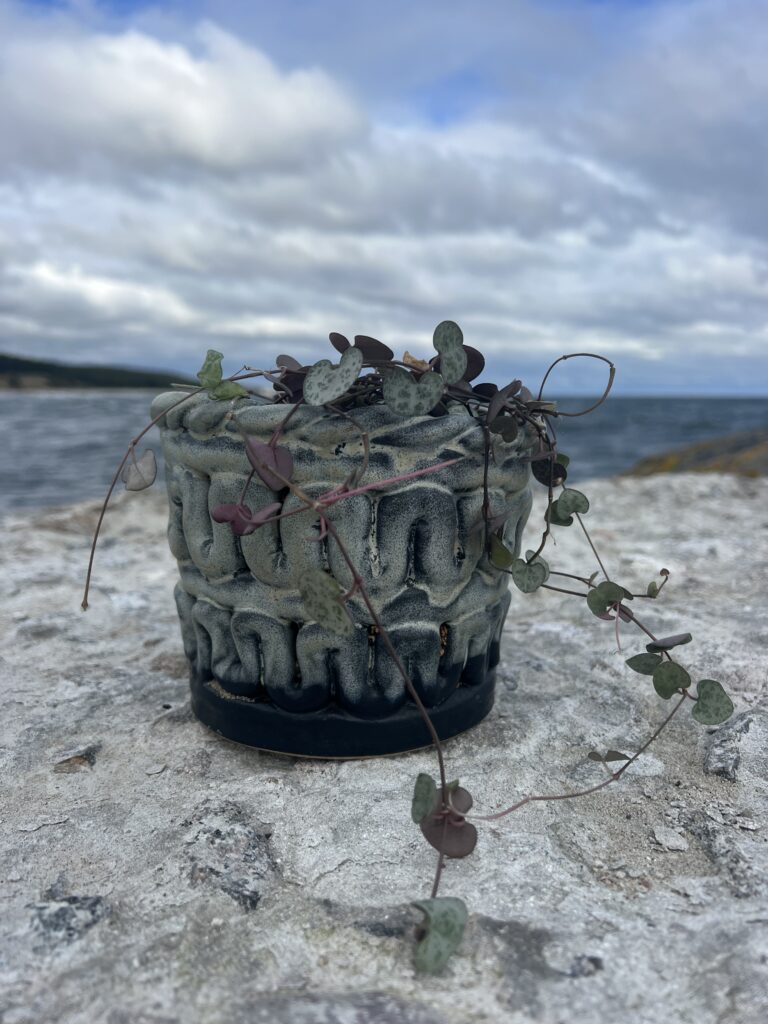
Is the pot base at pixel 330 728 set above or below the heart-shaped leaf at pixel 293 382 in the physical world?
below

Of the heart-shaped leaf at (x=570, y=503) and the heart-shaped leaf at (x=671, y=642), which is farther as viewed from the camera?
the heart-shaped leaf at (x=570, y=503)

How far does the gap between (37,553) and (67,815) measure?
83.0 inches

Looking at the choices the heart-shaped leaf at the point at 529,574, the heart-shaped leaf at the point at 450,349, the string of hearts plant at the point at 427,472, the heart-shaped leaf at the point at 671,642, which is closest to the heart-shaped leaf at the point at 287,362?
the string of hearts plant at the point at 427,472

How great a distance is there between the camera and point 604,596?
1596 mm

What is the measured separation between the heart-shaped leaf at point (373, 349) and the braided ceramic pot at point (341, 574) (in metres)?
0.14

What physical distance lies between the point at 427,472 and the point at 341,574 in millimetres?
244

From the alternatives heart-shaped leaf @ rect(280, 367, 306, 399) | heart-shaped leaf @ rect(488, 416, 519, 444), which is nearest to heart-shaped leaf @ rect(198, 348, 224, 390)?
heart-shaped leaf @ rect(280, 367, 306, 399)

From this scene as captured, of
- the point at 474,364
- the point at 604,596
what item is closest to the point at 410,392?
the point at 474,364

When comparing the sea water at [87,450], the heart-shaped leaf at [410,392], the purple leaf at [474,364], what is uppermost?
the purple leaf at [474,364]

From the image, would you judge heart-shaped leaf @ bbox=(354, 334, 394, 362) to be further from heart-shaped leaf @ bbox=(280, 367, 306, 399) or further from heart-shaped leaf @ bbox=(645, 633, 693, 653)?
heart-shaped leaf @ bbox=(645, 633, 693, 653)

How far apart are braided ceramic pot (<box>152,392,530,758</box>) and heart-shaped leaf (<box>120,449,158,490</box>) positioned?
4cm

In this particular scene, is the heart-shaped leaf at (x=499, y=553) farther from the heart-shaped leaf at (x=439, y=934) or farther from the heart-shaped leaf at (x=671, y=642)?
the heart-shaped leaf at (x=439, y=934)

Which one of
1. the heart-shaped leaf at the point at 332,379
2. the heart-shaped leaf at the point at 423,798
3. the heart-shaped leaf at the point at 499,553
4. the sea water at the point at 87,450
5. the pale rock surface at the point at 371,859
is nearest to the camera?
the pale rock surface at the point at 371,859

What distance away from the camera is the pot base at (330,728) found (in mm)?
1576
